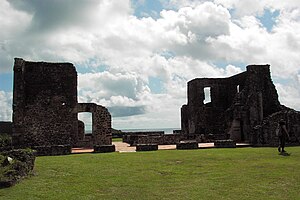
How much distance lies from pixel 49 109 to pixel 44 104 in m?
0.47

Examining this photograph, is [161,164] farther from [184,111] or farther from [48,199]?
[184,111]

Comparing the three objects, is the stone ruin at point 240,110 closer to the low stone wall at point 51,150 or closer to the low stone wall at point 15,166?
the low stone wall at point 51,150

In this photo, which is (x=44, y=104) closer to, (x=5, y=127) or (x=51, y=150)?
(x=51, y=150)

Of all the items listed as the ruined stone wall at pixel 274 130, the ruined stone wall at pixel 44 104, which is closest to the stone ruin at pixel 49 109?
the ruined stone wall at pixel 44 104

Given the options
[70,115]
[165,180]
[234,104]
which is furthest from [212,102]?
[165,180]

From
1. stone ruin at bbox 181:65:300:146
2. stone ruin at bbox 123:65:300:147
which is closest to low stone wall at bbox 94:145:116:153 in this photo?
stone ruin at bbox 123:65:300:147

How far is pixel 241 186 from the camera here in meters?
8.77

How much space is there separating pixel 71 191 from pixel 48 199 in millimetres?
827

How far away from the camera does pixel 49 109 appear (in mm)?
23750

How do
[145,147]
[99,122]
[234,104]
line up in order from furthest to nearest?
[234,104] → [99,122] → [145,147]

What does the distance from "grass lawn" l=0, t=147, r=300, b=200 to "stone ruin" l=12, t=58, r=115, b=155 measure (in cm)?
1059

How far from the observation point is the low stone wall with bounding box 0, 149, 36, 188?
909 centimetres

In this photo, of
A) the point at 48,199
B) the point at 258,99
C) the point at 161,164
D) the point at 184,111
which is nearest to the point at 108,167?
the point at 161,164

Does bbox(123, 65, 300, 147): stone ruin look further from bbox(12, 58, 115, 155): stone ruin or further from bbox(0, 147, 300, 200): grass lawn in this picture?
bbox(0, 147, 300, 200): grass lawn
